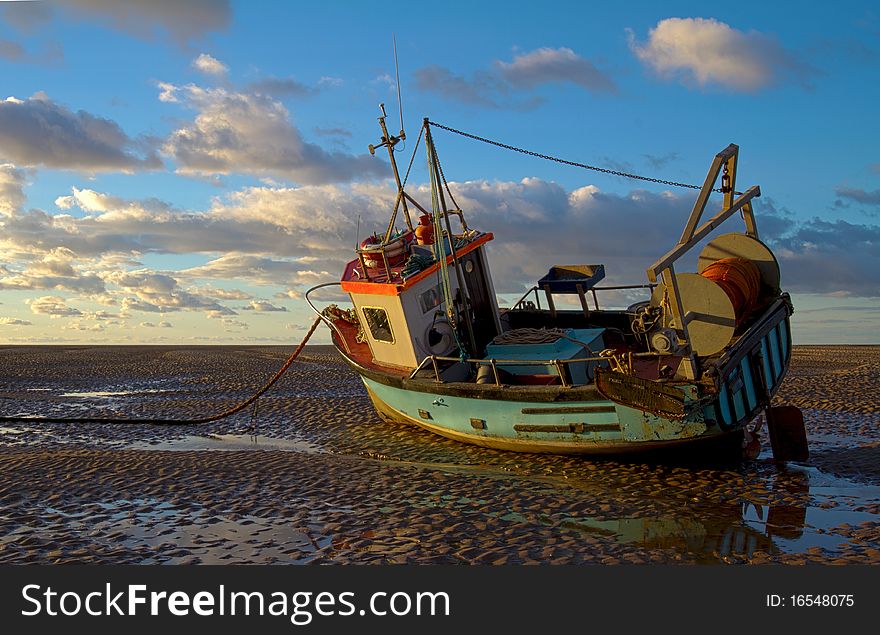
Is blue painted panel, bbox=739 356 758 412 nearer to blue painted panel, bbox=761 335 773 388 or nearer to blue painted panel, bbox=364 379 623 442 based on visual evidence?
blue painted panel, bbox=761 335 773 388

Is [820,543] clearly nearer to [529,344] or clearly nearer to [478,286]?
[529,344]

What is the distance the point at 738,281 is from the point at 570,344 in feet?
11.7

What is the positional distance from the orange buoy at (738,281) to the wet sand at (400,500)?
2829 mm

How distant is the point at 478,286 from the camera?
56.5 feet

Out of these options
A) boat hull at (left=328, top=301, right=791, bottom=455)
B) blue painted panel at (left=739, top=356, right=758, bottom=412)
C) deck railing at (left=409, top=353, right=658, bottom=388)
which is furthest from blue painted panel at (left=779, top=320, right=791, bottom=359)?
deck railing at (left=409, top=353, right=658, bottom=388)

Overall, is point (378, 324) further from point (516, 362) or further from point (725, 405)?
point (725, 405)

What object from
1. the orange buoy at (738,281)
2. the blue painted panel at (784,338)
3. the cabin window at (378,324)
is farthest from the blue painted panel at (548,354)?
the blue painted panel at (784,338)

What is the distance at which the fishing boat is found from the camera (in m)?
11.6

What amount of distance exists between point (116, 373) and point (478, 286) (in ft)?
97.6

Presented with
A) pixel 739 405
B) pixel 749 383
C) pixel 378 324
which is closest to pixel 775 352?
pixel 749 383

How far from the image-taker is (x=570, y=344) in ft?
49.8

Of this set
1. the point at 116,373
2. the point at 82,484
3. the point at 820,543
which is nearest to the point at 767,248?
the point at 820,543

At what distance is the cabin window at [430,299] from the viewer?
1611cm

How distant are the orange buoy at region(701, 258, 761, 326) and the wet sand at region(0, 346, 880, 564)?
283 centimetres
